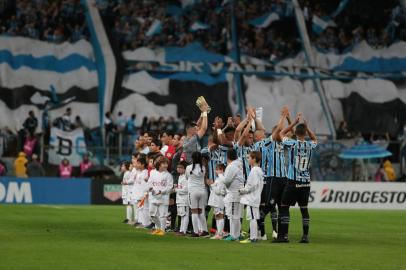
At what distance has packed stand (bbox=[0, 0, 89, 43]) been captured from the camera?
47.0 meters

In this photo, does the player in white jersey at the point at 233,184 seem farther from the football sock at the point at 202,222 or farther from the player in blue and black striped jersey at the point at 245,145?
the football sock at the point at 202,222

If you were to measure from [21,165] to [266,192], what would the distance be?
22.1m

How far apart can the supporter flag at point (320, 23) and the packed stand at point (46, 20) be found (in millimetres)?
11998

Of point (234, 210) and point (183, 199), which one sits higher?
point (183, 199)

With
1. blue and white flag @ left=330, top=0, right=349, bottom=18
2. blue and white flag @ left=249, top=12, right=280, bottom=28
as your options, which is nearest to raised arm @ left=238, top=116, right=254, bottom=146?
blue and white flag @ left=249, top=12, right=280, bottom=28

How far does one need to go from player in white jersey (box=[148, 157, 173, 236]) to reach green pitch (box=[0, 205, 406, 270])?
448 mm

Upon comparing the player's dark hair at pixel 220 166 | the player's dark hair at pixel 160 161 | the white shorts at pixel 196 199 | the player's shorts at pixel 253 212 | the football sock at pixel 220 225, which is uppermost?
the player's dark hair at pixel 160 161

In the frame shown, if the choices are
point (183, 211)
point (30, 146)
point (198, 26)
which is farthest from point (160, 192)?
point (198, 26)

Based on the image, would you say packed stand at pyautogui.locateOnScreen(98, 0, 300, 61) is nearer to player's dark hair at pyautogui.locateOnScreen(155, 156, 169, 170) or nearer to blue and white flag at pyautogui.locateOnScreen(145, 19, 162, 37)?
blue and white flag at pyautogui.locateOnScreen(145, 19, 162, 37)

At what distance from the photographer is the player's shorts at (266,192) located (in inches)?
812

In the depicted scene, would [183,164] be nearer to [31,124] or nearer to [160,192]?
[160,192]

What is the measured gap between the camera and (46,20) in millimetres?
47438

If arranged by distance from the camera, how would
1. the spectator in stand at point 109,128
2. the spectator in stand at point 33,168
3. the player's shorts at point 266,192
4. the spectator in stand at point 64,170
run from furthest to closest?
the spectator in stand at point 109,128
the spectator in stand at point 64,170
the spectator in stand at point 33,168
the player's shorts at point 266,192

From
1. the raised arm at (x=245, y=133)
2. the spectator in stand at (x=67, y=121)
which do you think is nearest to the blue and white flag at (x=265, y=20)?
the spectator in stand at (x=67, y=121)
